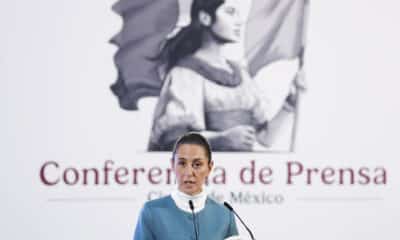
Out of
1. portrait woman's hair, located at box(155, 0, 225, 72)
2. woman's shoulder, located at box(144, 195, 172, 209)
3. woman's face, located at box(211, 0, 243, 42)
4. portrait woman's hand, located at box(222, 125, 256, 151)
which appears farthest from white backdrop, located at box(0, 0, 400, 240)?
woman's shoulder, located at box(144, 195, 172, 209)

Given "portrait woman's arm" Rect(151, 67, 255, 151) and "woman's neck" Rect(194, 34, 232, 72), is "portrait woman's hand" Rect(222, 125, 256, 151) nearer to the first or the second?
"portrait woman's arm" Rect(151, 67, 255, 151)

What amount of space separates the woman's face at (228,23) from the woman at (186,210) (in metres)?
1.68

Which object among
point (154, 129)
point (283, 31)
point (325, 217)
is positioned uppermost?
point (283, 31)

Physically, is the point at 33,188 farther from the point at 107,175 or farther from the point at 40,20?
the point at 40,20

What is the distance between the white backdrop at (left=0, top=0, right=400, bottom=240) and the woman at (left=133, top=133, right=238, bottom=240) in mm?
1542

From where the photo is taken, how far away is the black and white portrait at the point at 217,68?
4031mm

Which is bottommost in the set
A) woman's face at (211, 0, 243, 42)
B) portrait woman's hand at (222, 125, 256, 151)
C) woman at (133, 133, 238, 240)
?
woman at (133, 133, 238, 240)

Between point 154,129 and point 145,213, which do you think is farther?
point 154,129

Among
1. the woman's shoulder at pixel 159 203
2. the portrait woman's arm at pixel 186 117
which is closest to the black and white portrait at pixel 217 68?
the portrait woman's arm at pixel 186 117

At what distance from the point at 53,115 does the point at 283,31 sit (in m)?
1.22

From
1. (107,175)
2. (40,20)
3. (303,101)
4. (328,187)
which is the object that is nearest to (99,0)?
(40,20)

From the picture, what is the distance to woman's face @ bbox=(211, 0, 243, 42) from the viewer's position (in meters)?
4.09

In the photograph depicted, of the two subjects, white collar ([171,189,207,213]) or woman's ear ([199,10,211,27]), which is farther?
woman's ear ([199,10,211,27])

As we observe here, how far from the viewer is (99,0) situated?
157 inches
